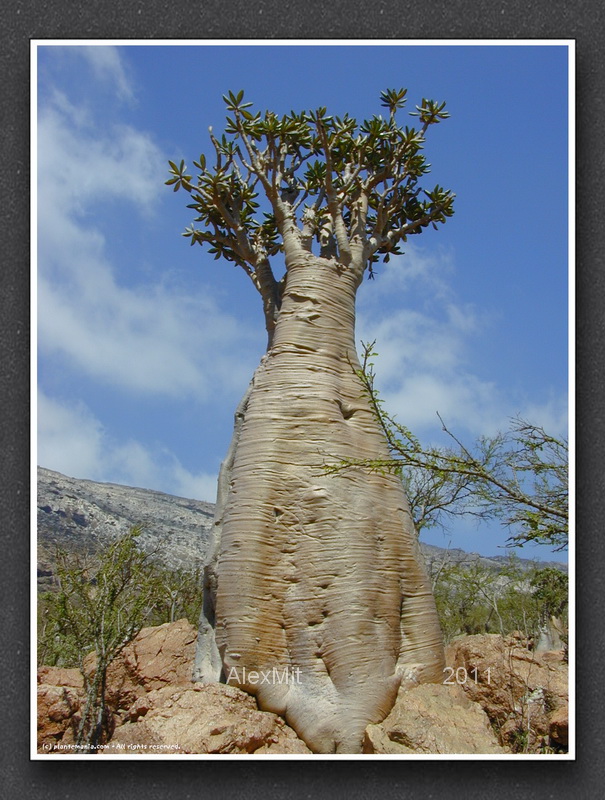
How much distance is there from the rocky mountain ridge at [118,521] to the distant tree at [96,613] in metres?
0.23

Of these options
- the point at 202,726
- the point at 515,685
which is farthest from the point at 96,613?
the point at 515,685

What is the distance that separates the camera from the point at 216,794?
3.62m

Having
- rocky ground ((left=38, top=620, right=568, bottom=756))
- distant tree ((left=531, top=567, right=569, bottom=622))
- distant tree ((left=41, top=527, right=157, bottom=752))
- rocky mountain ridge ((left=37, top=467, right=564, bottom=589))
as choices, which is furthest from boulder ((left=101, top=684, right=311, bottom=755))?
distant tree ((left=531, top=567, right=569, bottom=622))

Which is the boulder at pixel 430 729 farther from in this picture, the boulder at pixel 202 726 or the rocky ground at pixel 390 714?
the boulder at pixel 202 726

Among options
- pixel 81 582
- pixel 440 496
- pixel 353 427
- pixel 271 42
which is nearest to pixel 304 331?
pixel 353 427

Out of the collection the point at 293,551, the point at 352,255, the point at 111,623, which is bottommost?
the point at 111,623

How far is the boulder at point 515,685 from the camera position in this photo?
180 inches

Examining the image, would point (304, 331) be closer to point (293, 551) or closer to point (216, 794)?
point (293, 551)

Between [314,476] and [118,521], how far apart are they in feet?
13.4

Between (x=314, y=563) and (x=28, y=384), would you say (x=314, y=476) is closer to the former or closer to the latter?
(x=314, y=563)

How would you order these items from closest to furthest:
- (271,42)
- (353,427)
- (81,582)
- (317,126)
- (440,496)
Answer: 1. (271,42)
2. (353,427)
3. (317,126)
4. (81,582)
5. (440,496)

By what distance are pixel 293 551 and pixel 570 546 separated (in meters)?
1.70

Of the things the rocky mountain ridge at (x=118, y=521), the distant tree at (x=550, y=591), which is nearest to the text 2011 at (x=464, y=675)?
the rocky mountain ridge at (x=118, y=521)

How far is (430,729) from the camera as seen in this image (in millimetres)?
4016
